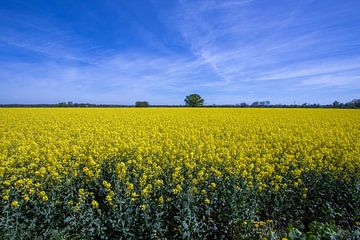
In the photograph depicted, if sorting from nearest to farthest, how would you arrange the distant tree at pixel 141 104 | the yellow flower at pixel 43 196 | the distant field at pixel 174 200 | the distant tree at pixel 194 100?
1. the distant field at pixel 174 200
2. the yellow flower at pixel 43 196
3. the distant tree at pixel 141 104
4. the distant tree at pixel 194 100

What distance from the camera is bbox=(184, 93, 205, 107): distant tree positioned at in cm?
9650

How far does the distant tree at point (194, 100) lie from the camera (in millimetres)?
96500

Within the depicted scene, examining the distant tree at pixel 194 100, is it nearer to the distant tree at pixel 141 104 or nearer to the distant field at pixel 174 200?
the distant tree at pixel 141 104

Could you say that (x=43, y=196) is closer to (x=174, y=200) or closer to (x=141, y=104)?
(x=174, y=200)

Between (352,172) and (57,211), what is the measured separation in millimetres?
7151

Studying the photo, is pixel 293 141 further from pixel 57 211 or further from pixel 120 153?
pixel 57 211

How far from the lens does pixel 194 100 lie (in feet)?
318

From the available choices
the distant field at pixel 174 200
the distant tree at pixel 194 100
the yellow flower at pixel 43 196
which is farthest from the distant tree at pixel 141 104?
the yellow flower at pixel 43 196

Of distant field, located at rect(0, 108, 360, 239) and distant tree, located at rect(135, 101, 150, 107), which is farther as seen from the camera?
distant tree, located at rect(135, 101, 150, 107)

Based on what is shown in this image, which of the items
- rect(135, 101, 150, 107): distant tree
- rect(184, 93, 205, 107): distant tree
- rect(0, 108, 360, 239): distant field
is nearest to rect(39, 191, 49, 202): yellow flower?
rect(0, 108, 360, 239): distant field

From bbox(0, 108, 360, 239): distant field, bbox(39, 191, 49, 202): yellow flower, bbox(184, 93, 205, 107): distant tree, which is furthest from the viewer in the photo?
bbox(184, 93, 205, 107): distant tree

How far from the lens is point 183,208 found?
424cm

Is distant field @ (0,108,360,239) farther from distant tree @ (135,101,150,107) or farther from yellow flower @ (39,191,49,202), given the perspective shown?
distant tree @ (135,101,150,107)

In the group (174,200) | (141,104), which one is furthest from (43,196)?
(141,104)
